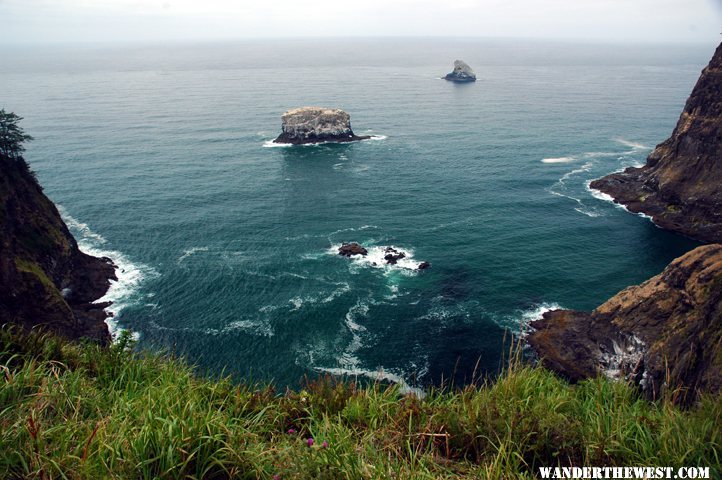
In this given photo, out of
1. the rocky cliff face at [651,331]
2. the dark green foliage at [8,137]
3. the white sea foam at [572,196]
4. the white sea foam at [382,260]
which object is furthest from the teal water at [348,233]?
the dark green foliage at [8,137]

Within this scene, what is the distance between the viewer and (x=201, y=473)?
9727mm

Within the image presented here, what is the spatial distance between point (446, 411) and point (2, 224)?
66.7m

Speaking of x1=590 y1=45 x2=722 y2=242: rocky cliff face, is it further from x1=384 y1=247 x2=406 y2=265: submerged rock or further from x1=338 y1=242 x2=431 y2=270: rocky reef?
x1=384 y1=247 x2=406 y2=265: submerged rock

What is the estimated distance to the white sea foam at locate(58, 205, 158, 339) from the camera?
2527 inches

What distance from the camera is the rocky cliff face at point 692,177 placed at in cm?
8481

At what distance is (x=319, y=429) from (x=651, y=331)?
50512mm

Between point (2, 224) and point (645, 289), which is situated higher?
point (2, 224)

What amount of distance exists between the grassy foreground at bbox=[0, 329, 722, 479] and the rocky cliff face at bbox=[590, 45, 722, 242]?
291ft

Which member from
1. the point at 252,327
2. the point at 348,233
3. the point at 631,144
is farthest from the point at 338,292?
the point at 631,144

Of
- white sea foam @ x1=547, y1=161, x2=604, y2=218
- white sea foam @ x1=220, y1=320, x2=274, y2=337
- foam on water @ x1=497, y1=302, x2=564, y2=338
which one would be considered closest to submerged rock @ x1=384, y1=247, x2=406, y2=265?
foam on water @ x1=497, y1=302, x2=564, y2=338

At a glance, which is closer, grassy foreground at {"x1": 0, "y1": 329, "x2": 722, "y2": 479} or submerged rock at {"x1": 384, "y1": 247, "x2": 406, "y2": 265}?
grassy foreground at {"x1": 0, "y1": 329, "x2": 722, "y2": 479}

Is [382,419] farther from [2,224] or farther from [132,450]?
[2,224]

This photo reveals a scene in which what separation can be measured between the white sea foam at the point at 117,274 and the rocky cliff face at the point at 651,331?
53632 mm

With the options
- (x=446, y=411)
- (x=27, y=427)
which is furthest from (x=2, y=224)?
(x=446, y=411)
